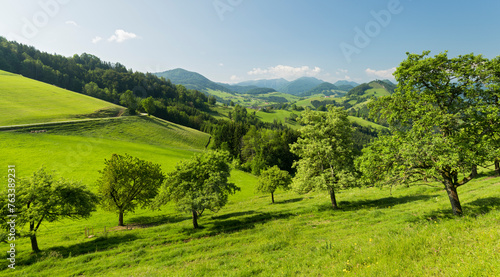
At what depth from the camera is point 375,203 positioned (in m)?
25.4

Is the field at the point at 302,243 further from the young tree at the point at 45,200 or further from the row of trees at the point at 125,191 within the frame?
the young tree at the point at 45,200

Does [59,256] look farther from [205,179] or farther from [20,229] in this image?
[205,179]

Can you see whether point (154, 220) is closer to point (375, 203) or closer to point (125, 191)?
point (125, 191)

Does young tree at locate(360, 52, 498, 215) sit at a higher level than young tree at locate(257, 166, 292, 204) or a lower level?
higher

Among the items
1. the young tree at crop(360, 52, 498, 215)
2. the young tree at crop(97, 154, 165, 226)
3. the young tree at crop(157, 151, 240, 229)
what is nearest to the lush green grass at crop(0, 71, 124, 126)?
the young tree at crop(97, 154, 165, 226)

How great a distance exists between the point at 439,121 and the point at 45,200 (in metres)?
36.1

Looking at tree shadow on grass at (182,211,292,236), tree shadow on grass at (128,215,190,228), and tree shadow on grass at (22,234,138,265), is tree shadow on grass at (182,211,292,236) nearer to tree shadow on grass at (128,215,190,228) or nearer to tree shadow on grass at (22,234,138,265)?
tree shadow on grass at (128,215,190,228)

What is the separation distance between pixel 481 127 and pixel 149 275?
2468cm

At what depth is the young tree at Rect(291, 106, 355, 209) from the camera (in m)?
23.3

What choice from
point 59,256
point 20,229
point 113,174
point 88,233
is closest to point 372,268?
point 59,256

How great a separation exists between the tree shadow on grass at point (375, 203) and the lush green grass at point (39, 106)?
364 ft

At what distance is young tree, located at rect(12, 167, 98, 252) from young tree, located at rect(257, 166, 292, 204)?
2986cm

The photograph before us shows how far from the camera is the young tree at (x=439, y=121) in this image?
41.4 ft

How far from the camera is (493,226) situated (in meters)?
9.70
